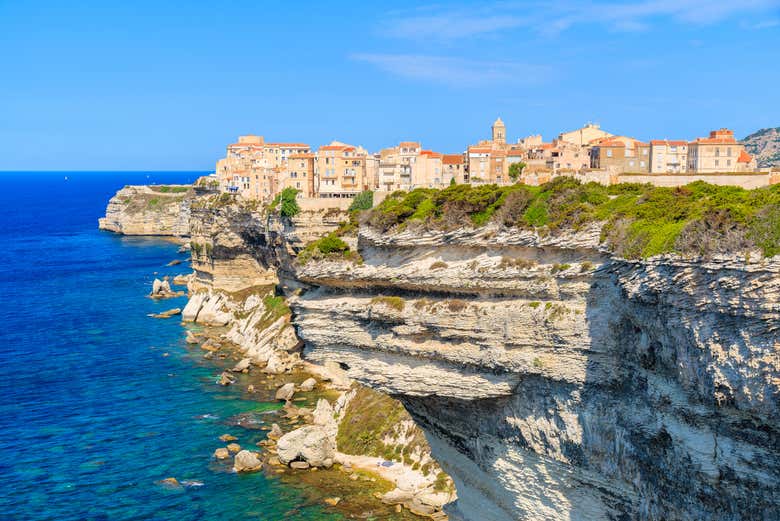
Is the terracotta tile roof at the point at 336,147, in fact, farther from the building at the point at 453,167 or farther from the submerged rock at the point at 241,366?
the submerged rock at the point at 241,366

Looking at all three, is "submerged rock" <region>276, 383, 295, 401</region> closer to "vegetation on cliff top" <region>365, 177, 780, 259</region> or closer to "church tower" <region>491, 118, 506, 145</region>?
"vegetation on cliff top" <region>365, 177, 780, 259</region>

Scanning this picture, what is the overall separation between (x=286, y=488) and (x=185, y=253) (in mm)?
90983

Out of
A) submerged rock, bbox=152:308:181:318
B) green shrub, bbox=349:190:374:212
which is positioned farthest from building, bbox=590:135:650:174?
submerged rock, bbox=152:308:181:318

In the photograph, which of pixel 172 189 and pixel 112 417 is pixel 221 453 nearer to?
pixel 112 417

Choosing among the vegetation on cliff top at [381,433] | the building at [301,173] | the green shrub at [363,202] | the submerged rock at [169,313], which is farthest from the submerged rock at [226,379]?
the building at [301,173]

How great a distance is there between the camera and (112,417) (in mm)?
48875

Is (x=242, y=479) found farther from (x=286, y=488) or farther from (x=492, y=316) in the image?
(x=492, y=316)

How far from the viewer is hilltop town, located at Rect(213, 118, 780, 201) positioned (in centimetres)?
4269

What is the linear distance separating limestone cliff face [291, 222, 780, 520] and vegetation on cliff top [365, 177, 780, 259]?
0.54m

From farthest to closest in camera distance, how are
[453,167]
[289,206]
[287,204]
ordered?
[453,167] → [287,204] → [289,206]

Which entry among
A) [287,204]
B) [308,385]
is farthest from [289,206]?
[308,385]

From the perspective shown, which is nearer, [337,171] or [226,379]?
[226,379]

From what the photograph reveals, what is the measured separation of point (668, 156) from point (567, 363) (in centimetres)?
2823

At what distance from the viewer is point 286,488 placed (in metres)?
38.4
